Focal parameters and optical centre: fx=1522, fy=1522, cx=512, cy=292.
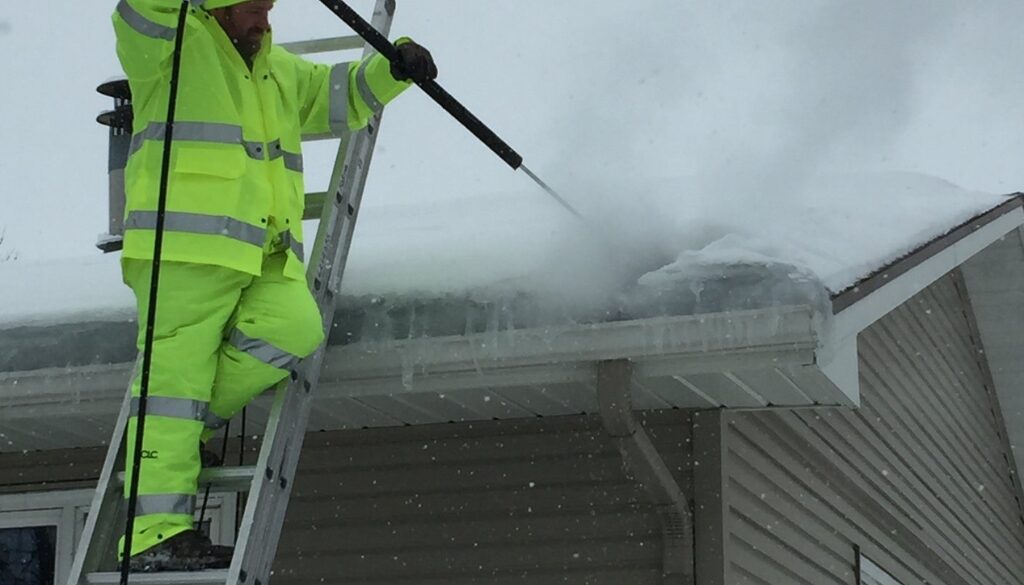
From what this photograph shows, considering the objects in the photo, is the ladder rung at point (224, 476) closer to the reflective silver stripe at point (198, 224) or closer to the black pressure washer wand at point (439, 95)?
the reflective silver stripe at point (198, 224)

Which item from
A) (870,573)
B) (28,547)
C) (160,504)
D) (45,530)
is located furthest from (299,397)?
(870,573)

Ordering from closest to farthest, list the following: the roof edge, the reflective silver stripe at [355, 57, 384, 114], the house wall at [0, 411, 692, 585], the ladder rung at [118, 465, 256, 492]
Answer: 1. the ladder rung at [118, 465, 256, 492]
2. the roof edge
3. the reflective silver stripe at [355, 57, 384, 114]
4. the house wall at [0, 411, 692, 585]

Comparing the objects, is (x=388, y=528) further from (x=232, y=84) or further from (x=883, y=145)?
(x=883, y=145)

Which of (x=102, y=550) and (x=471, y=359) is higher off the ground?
(x=471, y=359)

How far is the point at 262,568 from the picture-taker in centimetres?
432

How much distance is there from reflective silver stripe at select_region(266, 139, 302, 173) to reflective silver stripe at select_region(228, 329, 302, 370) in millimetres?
553

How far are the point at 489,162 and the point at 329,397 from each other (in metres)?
80.1

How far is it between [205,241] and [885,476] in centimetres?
483

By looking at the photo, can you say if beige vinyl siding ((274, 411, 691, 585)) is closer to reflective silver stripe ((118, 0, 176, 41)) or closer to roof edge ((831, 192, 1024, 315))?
roof edge ((831, 192, 1024, 315))

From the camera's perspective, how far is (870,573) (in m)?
7.59

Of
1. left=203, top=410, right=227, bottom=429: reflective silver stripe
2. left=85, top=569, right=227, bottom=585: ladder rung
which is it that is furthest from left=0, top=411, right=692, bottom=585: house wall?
left=85, top=569, right=227, bottom=585: ladder rung

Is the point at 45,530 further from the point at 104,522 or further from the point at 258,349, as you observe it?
the point at 258,349

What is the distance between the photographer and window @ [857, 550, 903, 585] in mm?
7352

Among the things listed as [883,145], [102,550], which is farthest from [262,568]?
[883,145]
